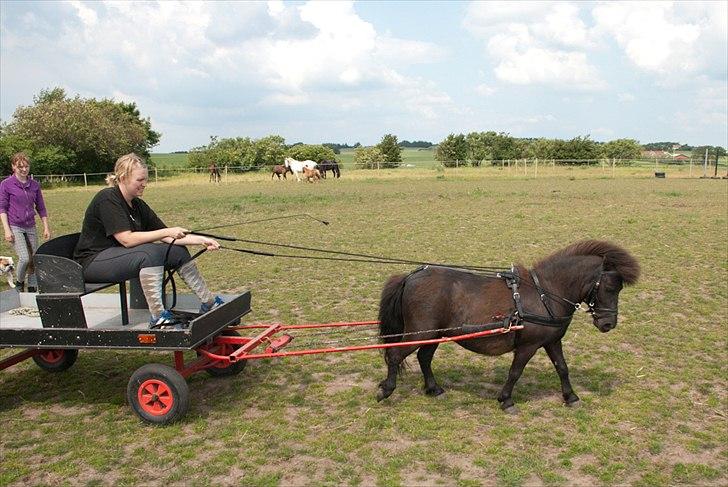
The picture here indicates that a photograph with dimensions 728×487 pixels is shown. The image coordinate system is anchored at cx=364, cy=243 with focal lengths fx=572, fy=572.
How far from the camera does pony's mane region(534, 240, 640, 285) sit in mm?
4977

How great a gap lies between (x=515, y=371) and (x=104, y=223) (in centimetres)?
385

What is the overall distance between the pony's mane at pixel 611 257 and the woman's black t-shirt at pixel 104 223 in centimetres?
375

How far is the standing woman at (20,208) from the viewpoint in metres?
7.55

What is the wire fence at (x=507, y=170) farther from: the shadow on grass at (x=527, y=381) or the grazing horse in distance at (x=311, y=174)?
the shadow on grass at (x=527, y=381)

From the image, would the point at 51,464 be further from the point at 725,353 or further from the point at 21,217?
the point at 725,353

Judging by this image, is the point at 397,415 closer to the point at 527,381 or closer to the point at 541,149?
the point at 527,381

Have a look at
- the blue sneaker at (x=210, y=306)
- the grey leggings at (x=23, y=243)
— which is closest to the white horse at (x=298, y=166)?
the grey leggings at (x=23, y=243)

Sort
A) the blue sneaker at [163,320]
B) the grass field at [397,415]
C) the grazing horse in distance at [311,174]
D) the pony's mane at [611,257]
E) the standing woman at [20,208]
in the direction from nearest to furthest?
the grass field at [397,415] < the blue sneaker at [163,320] < the pony's mane at [611,257] < the standing woman at [20,208] < the grazing horse in distance at [311,174]

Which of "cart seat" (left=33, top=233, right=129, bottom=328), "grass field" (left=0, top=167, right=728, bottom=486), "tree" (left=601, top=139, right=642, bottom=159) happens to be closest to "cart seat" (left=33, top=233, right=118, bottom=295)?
"cart seat" (left=33, top=233, right=129, bottom=328)

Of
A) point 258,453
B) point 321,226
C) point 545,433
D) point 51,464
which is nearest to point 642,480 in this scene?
point 545,433

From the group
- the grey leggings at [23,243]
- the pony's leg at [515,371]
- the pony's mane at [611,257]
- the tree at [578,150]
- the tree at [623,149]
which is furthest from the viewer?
the tree at [623,149]

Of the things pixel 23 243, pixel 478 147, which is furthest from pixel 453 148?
pixel 23 243

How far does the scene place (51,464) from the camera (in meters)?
4.30

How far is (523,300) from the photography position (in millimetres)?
5109
